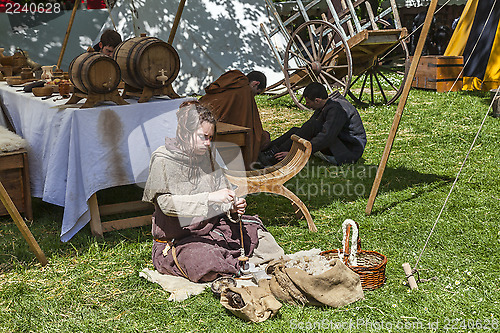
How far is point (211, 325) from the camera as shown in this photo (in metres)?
2.74

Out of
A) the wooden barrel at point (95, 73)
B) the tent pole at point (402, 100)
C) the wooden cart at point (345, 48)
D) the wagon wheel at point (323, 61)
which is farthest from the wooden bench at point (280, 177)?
the wagon wheel at point (323, 61)

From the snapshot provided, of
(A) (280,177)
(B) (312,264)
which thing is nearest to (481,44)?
(A) (280,177)

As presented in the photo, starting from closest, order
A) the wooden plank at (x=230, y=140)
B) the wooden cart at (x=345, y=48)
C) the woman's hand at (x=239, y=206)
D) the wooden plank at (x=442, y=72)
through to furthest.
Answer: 1. the woman's hand at (x=239, y=206)
2. the wooden plank at (x=230, y=140)
3. the wooden cart at (x=345, y=48)
4. the wooden plank at (x=442, y=72)

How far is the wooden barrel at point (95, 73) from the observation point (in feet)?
12.4

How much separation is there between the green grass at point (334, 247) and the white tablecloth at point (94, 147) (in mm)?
370

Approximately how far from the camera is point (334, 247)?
3727 mm

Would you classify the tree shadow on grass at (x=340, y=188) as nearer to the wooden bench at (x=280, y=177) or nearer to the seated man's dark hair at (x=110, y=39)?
the wooden bench at (x=280, y=177)

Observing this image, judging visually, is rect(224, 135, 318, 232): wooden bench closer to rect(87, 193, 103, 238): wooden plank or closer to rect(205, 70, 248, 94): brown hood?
rect(87, 193, 103, 238): wooden plank

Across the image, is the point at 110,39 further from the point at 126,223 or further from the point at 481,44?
the point at 481,44

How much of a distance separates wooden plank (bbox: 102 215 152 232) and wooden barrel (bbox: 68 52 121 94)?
3.16ft

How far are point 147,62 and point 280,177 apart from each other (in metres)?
1.27

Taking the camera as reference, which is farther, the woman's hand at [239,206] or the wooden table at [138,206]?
the wooden table at [138,206]

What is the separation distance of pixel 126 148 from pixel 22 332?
58.5 inches

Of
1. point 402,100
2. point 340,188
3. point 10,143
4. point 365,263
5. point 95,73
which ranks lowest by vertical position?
point 340,188
